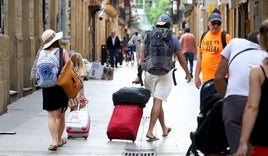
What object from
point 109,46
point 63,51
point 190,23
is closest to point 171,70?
point 63,51

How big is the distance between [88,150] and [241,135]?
5.44 m

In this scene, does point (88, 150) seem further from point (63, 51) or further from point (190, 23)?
point (190, 23)

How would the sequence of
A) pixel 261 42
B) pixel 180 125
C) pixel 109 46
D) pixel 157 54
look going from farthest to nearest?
pixel 109 46 → pixel 180 125 → pixel 157 54 → pixel 261 42

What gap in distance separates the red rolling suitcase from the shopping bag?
96 centimetres

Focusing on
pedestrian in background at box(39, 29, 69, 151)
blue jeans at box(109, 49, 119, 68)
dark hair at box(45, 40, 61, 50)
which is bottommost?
blue jeans at box(109, 49, 119, 68)

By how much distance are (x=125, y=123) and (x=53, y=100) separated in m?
1.23

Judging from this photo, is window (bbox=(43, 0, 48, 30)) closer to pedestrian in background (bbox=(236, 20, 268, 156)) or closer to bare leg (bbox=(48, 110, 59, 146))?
bare leg (bbox=(48, 110, 59, 146))

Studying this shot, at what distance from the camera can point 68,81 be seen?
436 inches

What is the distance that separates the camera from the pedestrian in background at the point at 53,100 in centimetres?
1115

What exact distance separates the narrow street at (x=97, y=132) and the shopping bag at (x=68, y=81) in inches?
33.2

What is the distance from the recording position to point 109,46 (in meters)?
37.7

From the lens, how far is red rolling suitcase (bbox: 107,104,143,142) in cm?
1174

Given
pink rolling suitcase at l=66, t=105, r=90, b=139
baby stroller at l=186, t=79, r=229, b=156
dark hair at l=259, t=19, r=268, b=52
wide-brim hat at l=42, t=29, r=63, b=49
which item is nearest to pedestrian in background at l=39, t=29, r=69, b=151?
wide-brim hat at l=42, t=29, r=63, b=49

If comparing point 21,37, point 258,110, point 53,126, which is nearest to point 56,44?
point 53,126
